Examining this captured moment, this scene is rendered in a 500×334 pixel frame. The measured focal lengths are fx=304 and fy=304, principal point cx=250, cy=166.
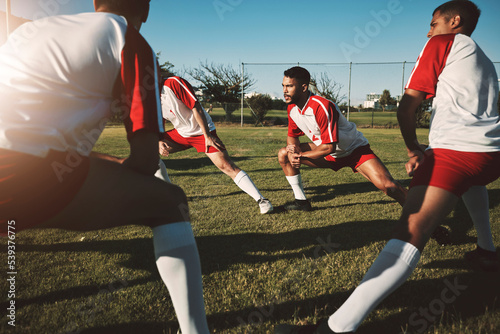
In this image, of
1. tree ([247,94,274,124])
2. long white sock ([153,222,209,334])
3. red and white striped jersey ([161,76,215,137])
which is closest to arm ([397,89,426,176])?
long white sock ([153,222,209,334])

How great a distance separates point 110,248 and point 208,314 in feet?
A: 4.82

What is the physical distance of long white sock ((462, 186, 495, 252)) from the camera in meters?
2.47

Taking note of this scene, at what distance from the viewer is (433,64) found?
1.72m

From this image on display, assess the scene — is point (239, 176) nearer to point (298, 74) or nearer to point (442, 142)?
point (298, 74)

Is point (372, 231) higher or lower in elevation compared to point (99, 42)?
lower

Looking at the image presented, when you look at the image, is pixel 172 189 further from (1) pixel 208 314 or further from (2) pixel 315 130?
(2) pixel 315 130

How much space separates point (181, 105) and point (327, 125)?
2.04 meters

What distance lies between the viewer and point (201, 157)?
865 cm

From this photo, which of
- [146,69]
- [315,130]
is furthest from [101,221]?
[315,130]

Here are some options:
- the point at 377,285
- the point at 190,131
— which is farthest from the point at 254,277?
the point at 190,131

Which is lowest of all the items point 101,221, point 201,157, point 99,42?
point 201,157

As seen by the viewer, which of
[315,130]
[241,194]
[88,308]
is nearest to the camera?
[88,308]

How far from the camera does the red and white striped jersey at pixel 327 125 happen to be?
140 inches

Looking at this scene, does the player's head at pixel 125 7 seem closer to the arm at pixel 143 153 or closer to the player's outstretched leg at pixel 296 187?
the arm at pixel 143 153
